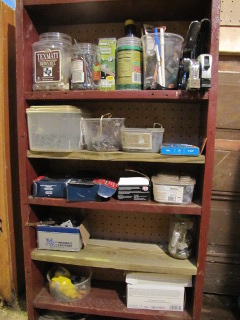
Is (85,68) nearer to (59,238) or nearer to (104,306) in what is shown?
(59,238)

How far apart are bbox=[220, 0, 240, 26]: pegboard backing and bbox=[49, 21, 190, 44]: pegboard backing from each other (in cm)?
22

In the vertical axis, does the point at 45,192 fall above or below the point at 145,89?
below

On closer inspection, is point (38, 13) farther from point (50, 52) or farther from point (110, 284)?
point (110, 284)

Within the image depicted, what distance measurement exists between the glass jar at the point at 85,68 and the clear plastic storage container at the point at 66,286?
3.10ft

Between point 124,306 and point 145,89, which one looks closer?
point 145,89

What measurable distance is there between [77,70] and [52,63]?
0.11 meters

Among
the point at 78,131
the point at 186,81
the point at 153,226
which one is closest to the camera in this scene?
the point at 186,81

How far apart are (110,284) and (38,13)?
1461 millimetres

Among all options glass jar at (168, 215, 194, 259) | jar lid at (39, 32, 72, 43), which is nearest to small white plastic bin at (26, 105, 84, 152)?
jar lid at (39, 32, 72, 43)

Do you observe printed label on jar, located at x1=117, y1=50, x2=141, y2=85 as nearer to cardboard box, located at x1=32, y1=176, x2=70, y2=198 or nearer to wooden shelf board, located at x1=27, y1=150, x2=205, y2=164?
wooden shelf board, located at x1=27, y1=150, x2=205, y2=164

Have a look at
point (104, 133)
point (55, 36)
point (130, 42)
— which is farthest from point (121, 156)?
point (55, 36)

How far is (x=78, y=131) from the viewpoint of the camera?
1133 mm

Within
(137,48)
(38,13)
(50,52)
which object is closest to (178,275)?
(137,48)

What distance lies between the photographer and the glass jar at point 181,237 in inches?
47.1
